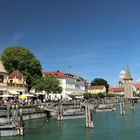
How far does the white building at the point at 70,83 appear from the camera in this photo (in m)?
166

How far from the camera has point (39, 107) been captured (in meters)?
70.6

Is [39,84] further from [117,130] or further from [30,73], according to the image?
[117,130]

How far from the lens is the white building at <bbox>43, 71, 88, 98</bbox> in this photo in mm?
166250

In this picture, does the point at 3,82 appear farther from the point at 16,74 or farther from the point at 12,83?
the point at 16,74

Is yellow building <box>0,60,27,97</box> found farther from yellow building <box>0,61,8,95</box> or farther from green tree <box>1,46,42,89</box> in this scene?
green tree <box>1,46,42,89</box>

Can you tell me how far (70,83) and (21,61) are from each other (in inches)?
3237

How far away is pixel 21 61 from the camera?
94.2 m

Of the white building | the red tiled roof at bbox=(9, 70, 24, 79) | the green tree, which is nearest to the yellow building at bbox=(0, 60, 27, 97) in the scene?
the red tiled roof at bbox=(9, 70, 24, 79)

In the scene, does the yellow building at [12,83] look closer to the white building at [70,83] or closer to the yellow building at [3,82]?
the yellow building at [3,82]

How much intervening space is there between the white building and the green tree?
208 feet

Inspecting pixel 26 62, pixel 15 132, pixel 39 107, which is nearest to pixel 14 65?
pixel 26 62

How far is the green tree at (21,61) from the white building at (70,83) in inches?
2496

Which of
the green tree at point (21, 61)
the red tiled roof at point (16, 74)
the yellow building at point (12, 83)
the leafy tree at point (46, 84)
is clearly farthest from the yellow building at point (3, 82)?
the leafy tree at point (46, 84)

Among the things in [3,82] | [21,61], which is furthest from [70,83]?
[3,82]
